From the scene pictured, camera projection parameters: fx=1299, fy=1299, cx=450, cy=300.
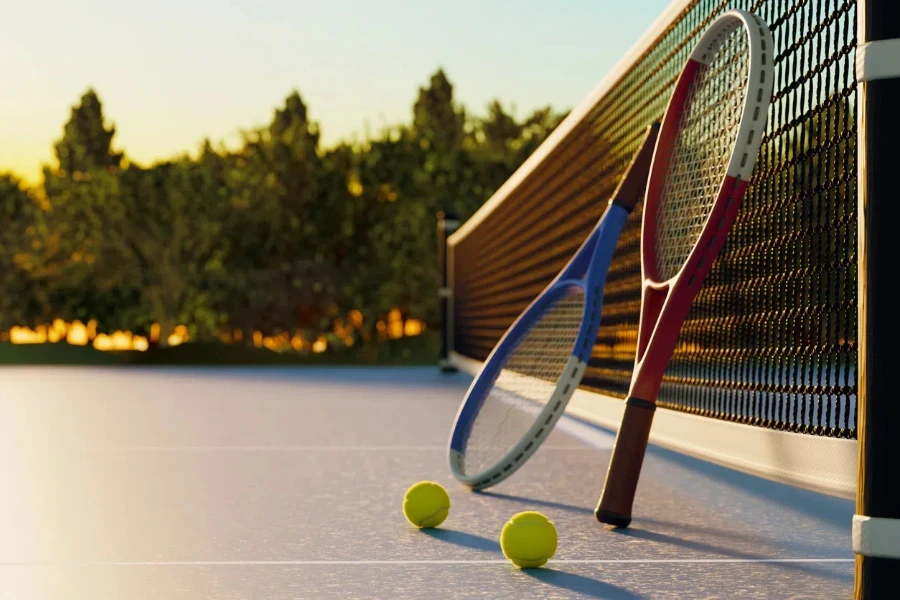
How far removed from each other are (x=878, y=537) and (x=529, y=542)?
1.12 m

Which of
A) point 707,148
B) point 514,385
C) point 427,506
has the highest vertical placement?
point 707,148

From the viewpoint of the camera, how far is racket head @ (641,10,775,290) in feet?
14.4

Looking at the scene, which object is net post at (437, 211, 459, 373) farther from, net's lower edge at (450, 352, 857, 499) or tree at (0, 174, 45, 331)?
tree at (0, 174, 45, 331)

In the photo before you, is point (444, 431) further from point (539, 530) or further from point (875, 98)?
point (875, 98)

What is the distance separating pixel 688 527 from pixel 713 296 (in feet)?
6.08

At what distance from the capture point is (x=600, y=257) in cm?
553

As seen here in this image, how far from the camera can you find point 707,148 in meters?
4.98

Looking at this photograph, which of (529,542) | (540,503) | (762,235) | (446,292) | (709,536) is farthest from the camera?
(446,292)

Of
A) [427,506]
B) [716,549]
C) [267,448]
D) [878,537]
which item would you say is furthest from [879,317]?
[267,448]

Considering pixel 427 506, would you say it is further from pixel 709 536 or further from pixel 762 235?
pixel 762 235

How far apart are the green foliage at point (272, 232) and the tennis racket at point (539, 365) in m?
33.7

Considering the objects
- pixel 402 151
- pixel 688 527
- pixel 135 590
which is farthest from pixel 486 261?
pixel 402 151

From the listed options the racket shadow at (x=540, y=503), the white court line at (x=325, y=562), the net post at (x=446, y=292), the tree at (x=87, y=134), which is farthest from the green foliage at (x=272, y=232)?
the white court line at (x=325, y=562)

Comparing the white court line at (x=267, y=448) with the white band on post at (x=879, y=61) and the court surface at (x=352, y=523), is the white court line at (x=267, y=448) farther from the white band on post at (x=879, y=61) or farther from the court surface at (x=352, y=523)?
the white band on post at (x=879, y=61)
